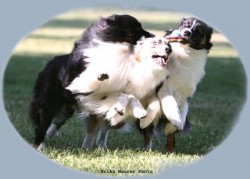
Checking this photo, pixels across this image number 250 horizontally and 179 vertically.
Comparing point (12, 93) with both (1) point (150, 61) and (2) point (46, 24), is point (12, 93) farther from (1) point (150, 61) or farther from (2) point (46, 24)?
(1) point (150, 61)

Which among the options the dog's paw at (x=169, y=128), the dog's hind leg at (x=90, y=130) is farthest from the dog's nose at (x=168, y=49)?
the dog's hind leg at (x=90, y=130)

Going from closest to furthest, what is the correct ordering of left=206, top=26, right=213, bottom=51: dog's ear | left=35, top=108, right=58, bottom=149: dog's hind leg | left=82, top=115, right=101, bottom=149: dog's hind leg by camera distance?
1. left=206, top=26, right=213, bottom=51: dog's ear
2. left=82, top=115, right=101, bottom=149: dog's hind leg
3. left=35, top=108, right=58, bottom=149: dog's hind leg

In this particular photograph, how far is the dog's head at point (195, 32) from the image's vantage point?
1016 cm

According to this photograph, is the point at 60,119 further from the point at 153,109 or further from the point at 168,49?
the point at 168,49

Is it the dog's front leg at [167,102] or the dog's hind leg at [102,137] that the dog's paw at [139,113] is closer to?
the dog's front leg at [167,102]

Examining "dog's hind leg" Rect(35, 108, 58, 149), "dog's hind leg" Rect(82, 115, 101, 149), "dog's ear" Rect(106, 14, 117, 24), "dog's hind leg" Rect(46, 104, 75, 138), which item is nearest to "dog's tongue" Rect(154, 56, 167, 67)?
"dog's ear" Rect(106, 14, 117, 24)

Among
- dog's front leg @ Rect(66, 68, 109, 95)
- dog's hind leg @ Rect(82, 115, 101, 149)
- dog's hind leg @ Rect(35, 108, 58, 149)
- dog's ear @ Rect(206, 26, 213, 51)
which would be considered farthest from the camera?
dog's hind leg @ Rect(35, 108, 58, 149)

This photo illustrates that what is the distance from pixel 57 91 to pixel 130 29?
0.81 metres

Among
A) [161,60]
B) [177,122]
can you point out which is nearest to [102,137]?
[177,122]

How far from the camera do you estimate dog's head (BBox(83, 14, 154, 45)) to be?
→ 10078 mm

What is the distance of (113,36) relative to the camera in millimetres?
10078

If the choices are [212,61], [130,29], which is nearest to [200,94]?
[212,61]

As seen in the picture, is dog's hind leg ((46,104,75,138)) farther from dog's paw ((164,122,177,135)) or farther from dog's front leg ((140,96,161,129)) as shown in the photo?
dog's paw ((164,122,177,135))

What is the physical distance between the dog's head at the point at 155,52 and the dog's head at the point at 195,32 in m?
0.19
